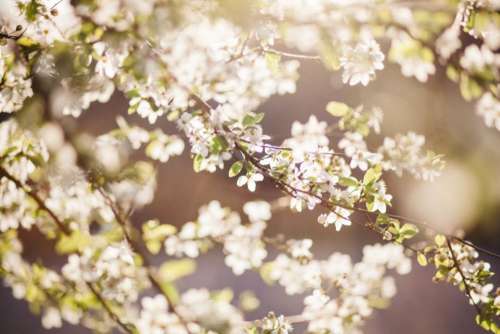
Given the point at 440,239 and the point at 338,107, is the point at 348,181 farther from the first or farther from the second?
the point at 440,239

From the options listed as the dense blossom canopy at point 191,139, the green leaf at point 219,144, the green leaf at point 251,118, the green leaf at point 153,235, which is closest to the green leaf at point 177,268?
the dense blossom canopy at point 191,139

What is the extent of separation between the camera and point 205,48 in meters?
1.39

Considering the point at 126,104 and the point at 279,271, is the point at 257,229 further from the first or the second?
the point at 126,104

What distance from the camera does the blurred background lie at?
1595 millimetres

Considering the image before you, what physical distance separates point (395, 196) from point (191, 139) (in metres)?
4.77

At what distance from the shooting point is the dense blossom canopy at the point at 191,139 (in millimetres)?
1103

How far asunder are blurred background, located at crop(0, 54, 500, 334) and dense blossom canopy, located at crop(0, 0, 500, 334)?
17 centimetres

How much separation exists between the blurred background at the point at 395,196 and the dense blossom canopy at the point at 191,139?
0.17m

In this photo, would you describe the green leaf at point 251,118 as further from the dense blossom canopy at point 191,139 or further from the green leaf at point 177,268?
the green leaf at point 177,268

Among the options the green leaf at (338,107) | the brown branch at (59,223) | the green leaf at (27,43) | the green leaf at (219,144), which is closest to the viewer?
the brown branch at (59,223)

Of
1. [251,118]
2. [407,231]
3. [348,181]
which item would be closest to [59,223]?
[251,118]

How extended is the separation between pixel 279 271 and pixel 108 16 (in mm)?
1019

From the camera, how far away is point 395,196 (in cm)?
576

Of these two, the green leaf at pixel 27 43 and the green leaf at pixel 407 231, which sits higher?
the green leaf at pixel 27 43
